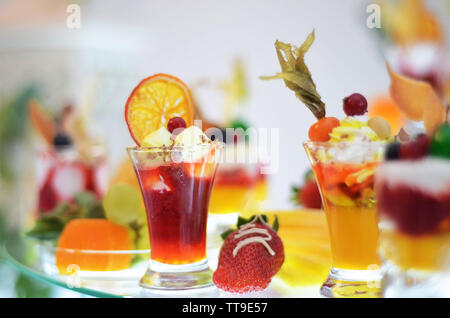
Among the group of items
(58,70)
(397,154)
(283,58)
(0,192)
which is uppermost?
(58,70)

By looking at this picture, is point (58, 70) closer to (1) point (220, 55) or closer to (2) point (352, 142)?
(1) point (220, 55)

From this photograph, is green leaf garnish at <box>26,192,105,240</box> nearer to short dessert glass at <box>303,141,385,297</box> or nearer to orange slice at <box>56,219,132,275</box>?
orange slice at <box>56,219,132,275</box>

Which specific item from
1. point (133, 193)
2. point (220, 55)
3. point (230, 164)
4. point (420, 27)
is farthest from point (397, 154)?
point (220, 55)

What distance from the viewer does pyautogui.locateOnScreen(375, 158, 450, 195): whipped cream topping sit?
0.61m

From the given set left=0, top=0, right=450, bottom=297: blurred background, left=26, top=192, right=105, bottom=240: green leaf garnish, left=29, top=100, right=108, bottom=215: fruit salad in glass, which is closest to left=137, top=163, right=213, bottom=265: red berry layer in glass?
left=26, top=192, right=105, bottom=240: green leaf garnish

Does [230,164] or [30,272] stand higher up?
[230,164]

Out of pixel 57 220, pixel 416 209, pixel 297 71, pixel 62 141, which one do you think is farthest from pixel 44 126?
pixel 416 209

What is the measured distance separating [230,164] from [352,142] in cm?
78

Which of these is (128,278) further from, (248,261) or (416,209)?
(416,209)

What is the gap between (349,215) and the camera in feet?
2.51

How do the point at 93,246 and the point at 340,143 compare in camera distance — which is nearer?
the point at 340,143

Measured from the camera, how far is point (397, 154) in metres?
0.63

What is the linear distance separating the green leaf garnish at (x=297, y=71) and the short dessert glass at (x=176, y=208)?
6.0 inches

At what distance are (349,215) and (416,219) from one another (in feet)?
0.48
